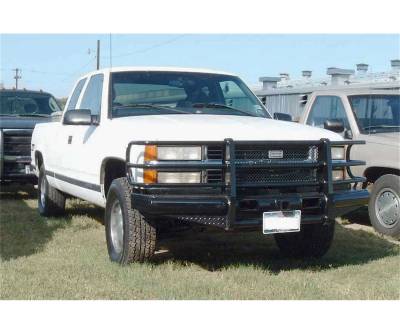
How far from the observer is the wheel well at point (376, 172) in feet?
22.6

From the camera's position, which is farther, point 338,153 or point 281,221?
point 338,153

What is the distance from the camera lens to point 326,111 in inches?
303

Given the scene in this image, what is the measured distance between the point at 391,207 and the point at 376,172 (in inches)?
22.1

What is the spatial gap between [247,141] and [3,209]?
529 centimetres

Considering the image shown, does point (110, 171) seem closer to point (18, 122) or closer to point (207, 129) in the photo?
point (207, 129)

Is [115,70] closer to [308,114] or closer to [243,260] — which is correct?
[243,260]

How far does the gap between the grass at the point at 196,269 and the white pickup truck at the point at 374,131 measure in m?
0.33

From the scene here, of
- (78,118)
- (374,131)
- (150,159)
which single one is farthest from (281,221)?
(374,131)

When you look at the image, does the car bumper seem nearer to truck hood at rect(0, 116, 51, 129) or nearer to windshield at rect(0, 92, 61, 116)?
truck hood at rect(0, 116, 51, 129)

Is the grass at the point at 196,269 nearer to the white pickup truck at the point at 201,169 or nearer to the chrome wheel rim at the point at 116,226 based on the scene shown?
→ the chrome wheel rim at the point at 116,226

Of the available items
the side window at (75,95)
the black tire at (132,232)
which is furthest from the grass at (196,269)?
the side window at (75,95)

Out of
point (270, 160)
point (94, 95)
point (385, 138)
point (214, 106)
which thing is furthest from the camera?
point (385, 138)

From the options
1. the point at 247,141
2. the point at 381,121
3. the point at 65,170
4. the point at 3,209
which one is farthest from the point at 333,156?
the point at 3,209

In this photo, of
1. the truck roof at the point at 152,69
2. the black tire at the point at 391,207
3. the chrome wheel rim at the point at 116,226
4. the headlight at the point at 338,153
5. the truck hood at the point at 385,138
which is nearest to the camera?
the headlight at the point at 338,153
